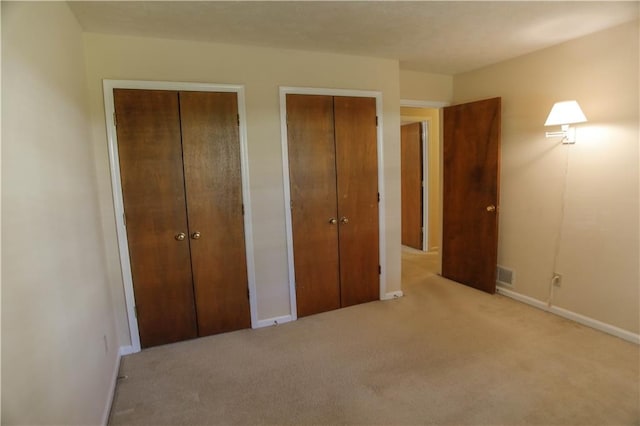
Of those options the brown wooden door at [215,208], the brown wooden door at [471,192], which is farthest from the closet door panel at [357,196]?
the brown wooden door at [471,192]

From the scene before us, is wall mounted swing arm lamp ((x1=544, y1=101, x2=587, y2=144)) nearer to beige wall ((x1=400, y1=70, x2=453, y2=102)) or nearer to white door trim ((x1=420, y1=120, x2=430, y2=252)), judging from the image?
beige wall ((x1=400, y1=70, x2=453, y2=102))

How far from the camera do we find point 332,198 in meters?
3.23

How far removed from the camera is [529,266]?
134 inches

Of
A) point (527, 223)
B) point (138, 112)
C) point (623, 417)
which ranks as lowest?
point (623, 417)

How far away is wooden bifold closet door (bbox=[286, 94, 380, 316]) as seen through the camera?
307 cm

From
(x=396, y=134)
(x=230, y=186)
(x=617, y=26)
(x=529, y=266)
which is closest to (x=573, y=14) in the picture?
(x=617, y=26)

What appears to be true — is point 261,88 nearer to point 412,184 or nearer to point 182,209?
point 182,209

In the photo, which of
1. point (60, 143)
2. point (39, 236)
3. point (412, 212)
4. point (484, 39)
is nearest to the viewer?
point (39, 236)

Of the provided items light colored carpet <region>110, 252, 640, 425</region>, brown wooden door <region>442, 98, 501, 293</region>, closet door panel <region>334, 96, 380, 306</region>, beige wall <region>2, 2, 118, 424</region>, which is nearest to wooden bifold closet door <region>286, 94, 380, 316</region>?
closet door panel <region>334, 96, 380, 306</region>

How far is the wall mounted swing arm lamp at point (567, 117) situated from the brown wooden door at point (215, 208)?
Result: 256 cm

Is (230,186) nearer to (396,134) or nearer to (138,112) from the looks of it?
(138,112)

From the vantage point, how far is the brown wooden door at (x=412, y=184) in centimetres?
549

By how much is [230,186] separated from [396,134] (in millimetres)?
1693

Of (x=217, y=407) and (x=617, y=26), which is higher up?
(x=617, y=26)
